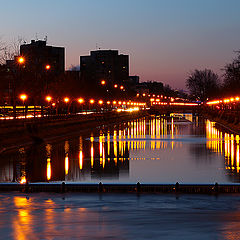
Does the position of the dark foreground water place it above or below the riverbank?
below

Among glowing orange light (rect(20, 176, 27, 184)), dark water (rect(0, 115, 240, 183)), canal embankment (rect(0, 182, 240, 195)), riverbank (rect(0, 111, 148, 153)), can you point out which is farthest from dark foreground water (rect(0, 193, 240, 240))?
riverbank (rect(0, 111, 148, 153))

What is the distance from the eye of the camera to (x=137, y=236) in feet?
44.1

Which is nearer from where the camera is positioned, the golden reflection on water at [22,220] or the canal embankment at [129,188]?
the golden reflection on water at [22,220]

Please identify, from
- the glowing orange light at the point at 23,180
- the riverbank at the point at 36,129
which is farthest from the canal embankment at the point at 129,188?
the riverbank at the point at 36,129

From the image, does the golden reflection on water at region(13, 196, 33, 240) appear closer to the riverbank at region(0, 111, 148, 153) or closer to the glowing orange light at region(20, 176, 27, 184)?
the glowing orange light at region(20, 176, 27, 184)

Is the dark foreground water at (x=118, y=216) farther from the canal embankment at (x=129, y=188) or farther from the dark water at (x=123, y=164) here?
the dark water at (x=123, y=164)

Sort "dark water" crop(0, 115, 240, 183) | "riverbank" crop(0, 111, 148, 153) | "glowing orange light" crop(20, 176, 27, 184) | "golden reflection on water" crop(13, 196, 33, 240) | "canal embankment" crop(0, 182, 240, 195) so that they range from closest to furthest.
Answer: "golden reflection on water" crop(13, 196, 33, 240) < "canal embankment" crop(0, 182, 240, 195) < "glowing orange light" crop(20, 176, 27, 184) < "dark water" crop(0, 115, 240, 183) < "riverbank" crop(0, 111, 148, 153)

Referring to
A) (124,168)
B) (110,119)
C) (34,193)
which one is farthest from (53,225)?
(110,119)

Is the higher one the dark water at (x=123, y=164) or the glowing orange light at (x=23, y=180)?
the dark water at (x=123, y=164)

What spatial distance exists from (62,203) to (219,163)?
15080 millimetres

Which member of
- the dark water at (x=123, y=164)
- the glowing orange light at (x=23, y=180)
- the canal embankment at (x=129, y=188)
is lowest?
the canal embankment at (x=129, y=188)

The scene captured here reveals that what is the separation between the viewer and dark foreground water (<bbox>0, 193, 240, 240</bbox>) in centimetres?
1375

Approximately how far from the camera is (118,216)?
16062mm

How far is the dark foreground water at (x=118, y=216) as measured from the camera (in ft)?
45.1
